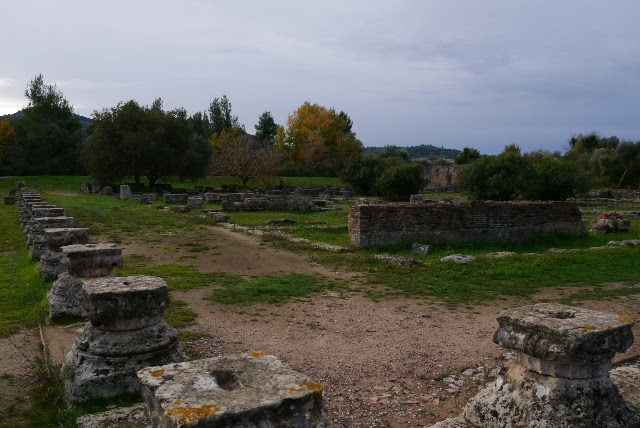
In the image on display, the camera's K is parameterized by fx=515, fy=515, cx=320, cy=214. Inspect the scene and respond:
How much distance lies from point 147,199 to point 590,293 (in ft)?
78.7

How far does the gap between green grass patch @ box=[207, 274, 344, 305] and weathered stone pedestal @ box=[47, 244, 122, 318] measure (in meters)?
1.83

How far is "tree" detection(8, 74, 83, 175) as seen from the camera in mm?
48656

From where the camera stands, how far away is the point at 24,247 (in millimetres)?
13109

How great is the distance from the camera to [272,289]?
852 cm

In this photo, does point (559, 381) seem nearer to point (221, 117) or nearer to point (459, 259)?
point (459, 259)

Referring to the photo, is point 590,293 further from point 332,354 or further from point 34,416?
point 34,416

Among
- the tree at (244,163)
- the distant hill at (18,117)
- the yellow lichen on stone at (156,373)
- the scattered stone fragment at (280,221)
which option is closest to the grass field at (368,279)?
the yellow lichen on stone at (156,373)

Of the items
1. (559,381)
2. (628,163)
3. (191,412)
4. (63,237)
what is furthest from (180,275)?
(628,163)

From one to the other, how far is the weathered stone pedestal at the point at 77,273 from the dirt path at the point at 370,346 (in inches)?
14.9

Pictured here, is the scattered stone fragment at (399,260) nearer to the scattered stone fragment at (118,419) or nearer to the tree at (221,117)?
Answer: the scattered stone fragment at (118,419)

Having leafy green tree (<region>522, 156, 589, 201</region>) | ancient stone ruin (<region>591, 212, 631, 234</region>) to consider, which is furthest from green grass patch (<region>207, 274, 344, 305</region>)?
leafy green tree (<region>522, 156, 589, 201</region>)

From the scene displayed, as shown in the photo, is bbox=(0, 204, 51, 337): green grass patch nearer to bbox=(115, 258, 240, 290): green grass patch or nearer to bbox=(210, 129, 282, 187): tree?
bbox=(115, 258, 240, 290): green grass patch

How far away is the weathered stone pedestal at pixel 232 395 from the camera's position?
104 inches

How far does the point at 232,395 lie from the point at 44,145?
178 feet
